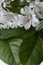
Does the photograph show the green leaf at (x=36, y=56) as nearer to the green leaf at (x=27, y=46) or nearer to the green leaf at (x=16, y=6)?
the green leaf at (x=27, y=46)

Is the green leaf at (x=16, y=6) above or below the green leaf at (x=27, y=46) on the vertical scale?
above

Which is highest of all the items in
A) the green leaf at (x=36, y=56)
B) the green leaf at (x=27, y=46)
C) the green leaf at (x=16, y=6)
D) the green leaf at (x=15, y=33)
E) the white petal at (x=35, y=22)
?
the green leaf at (x=16, y=6)

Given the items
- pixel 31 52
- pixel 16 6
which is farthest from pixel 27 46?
pixel 16 6

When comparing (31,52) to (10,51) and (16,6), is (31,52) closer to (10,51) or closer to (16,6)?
(10,51)

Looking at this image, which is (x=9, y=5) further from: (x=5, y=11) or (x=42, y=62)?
(x=42, y=62)

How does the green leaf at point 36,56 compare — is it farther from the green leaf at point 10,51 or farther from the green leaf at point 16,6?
the green leaf at point 16,6

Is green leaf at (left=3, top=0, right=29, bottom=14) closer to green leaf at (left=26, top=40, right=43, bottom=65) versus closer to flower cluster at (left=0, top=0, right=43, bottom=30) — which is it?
flower cluster at (left=0, top=0, right=43, bottom=30)

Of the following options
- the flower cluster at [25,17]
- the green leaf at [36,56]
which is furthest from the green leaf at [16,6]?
the green leaf at [36,56]

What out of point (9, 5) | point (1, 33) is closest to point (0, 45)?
point (1, 33)

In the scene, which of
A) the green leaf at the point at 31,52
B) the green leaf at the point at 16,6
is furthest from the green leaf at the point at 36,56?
the green leaf at the point at 16,6
